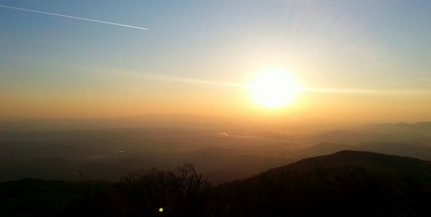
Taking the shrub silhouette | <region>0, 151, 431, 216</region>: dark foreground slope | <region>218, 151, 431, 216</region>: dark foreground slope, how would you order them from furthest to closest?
<region>218, 151, 431, 216</region>: dark foreground slope < <region>0, 151, 431, 216</region>: dark foreground slope < the shrub silhouette

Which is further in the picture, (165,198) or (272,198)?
(272,198)

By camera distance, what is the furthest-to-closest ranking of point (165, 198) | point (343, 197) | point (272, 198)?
Answer: point (343, 197) < point (272, 198) < point (165, 198)

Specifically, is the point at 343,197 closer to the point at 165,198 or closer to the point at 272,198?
the point at 272,198

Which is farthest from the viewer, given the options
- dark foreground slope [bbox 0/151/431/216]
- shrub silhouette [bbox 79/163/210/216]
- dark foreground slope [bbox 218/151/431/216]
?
dark foreground slope [bbox 218/151/431/216]

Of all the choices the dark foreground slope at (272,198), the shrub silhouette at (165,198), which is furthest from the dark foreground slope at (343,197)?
the shrub silhouette at (165,198)

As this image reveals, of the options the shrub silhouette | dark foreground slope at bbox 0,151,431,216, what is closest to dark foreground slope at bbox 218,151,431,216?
dark foreground slope at bbox 0,151,431,216

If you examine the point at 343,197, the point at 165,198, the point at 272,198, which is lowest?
the point at 343,197

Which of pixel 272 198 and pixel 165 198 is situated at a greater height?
pixel 165 198

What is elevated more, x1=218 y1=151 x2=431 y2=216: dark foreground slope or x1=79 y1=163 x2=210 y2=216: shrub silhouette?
x1=79 y1=163 x2=210 y2=216: shrub silhouette

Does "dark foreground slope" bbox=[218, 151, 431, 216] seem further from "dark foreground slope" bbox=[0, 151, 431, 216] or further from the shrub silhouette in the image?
the shrub silhouette

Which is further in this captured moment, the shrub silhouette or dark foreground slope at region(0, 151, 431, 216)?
dark foreground slope at region(0, 151, 431, 216)

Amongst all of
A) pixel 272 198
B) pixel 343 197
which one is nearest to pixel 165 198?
pixel 272 198

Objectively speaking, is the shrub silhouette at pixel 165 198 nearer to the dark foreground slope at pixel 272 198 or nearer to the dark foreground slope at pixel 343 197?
the dark foreground slope at pixel 272 198
